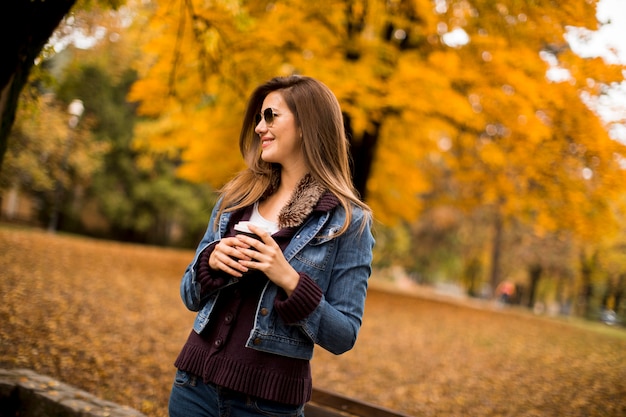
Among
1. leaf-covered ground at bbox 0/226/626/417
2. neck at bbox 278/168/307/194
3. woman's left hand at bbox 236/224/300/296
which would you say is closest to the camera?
woman's left hand at bbox 236/224/300/296

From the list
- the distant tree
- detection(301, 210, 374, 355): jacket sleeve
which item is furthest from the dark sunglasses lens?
the distant tree

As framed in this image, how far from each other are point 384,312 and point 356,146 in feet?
13.3

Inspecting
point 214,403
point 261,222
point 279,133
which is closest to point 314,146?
point 279,133

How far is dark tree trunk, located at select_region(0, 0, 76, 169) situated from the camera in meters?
3.63

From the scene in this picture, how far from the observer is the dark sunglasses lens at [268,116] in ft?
6.98

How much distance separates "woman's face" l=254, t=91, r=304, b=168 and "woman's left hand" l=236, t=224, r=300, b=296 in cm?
43

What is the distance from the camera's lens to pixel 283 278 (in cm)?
178

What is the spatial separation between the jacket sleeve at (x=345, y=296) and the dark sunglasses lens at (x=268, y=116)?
1.66ft

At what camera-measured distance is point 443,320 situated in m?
13.5

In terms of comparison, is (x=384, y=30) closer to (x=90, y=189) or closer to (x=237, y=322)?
(x=237, y=322)

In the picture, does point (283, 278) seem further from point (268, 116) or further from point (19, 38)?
point (19, 38)

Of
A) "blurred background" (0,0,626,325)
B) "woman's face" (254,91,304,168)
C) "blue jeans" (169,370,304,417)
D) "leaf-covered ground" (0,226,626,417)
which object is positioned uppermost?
"blurred background" (0,0,626,325)

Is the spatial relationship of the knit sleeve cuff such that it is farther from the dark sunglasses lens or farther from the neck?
the dark sunglasses lens

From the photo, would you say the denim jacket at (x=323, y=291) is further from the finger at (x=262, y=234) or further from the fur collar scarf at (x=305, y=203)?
the finger at (x=262, y=234)
